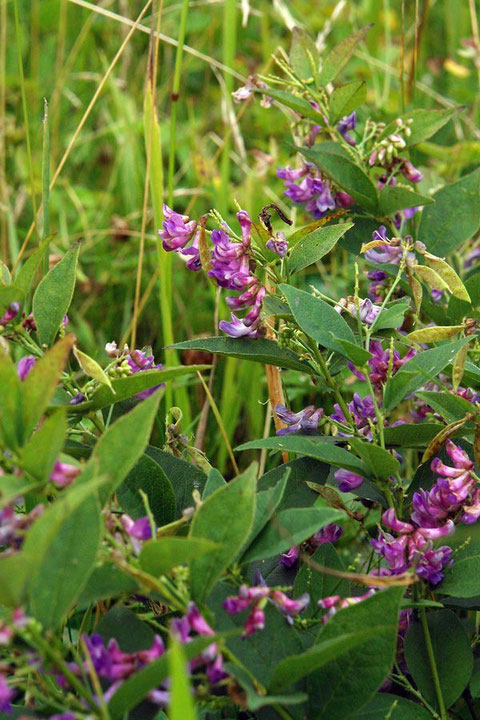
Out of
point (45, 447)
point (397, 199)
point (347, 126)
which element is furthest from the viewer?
point (347, 126)

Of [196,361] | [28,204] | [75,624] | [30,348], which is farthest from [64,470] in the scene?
[28,204]

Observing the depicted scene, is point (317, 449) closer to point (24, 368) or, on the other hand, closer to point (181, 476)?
point (181, 476)

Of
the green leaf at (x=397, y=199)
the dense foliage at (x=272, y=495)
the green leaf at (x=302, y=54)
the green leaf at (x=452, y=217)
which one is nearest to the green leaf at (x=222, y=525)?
the dense foliage at (x=272, y=495)

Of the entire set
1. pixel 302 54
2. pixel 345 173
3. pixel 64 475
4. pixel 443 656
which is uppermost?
pixel 302 54

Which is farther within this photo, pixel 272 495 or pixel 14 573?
pixel 272 495

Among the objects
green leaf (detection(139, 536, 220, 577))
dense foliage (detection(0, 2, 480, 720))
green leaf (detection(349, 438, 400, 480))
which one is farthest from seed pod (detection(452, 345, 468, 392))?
green leaf (detection(139, 536, 220, 577))

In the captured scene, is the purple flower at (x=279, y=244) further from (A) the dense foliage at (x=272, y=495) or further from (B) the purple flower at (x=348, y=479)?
(B) the purple flower at (x=348, y=479)

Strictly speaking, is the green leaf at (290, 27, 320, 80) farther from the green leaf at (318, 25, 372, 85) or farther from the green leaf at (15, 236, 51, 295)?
the green leaf at (15, 236, 51, 295)

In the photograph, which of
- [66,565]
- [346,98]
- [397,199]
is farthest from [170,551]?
[346,98]
